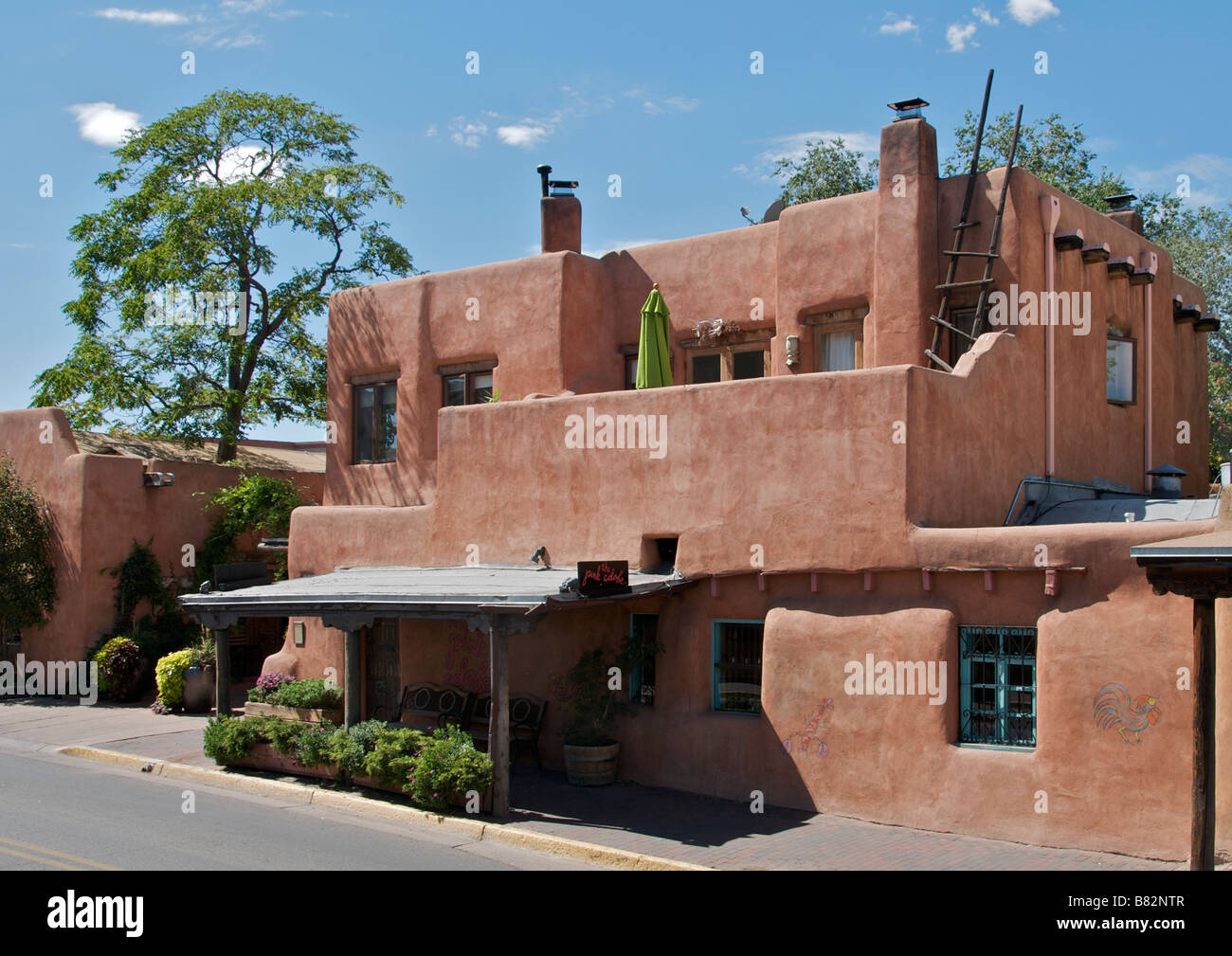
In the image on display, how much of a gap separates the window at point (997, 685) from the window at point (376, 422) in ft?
40.5

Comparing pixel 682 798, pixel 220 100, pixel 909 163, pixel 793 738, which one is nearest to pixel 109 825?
pixel 682 798

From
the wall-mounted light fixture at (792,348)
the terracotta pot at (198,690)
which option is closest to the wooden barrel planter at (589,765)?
the wall-mounted light fixture at (792,348)

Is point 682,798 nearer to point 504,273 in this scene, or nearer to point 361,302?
point 504,273

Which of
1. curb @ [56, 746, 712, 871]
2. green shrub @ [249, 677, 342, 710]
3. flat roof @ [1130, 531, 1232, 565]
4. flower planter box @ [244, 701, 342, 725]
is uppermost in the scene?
flat roof @ [1130, 531, 1232, 565]

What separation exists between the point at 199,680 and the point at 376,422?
5698 mm

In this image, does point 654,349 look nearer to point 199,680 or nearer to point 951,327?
point 951,327

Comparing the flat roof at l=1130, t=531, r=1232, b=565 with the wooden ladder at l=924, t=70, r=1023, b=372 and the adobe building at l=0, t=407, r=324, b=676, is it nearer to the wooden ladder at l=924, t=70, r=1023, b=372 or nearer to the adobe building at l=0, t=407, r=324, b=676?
the wooden ladder at l=924, t=70, r=1023, b=372

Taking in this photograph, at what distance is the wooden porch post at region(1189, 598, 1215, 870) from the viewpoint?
924 cm

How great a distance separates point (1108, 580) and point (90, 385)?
25684 millimetres

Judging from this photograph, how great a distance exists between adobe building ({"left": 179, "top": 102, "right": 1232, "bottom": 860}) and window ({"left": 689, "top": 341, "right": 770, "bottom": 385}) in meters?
0.07

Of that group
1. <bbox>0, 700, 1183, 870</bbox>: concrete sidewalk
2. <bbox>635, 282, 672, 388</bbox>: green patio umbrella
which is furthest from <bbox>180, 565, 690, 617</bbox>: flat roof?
<bbox>635, 282, 672, 388</bbox>: green patio umbrella

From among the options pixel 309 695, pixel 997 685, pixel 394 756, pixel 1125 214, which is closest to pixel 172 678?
pixel 309 695

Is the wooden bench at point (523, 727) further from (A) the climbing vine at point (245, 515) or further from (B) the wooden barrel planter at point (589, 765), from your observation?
(A) the climbing vine at point (245, 515)

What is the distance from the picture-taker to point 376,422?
2205cm
